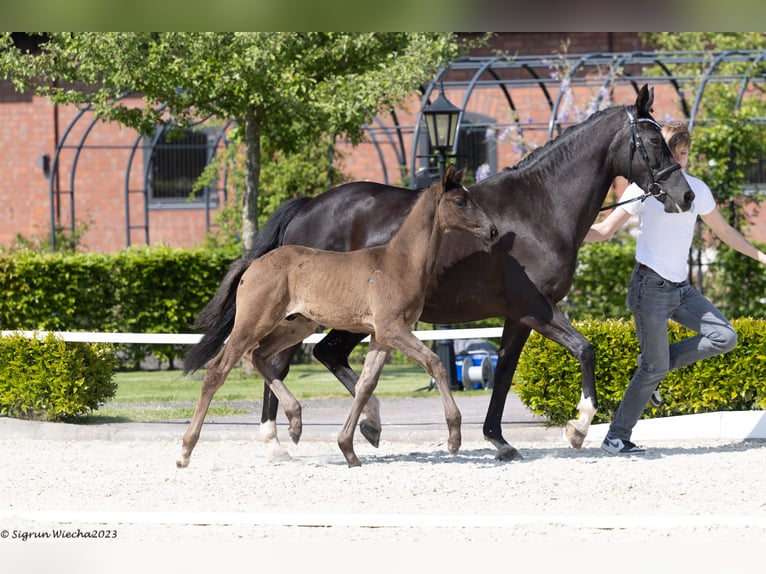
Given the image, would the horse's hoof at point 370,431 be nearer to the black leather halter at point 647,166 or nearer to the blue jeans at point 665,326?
the blue jeans at point 665,326

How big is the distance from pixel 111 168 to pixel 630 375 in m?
18.0

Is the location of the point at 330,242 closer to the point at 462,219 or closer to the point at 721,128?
the point at 462,219

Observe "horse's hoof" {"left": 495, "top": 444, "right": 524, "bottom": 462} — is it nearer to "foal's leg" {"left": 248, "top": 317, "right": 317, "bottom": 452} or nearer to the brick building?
"foal's leg" {"left": 248, "top": 317, "right": 317, "bottom": 452}

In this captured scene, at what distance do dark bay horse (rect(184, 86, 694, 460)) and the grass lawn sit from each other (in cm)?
306

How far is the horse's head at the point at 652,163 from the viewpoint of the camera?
709 centimetres

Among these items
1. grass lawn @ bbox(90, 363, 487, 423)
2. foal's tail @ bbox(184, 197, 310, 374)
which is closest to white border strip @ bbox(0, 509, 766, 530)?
foal's tail @ bbox(184, 197, 310, 374)

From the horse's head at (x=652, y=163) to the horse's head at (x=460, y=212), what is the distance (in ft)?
3.47

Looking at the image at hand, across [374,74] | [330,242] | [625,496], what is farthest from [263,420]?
[374,74]

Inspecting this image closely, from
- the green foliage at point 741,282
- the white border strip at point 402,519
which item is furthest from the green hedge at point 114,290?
the white border strip at point 402,519

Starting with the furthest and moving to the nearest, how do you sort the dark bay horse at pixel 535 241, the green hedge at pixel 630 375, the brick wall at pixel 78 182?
the brick wall at pixel 78 182 < the green hedge at pixel 630 375 < the dark bay horse at pixel 535 241

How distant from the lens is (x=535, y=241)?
294 inches

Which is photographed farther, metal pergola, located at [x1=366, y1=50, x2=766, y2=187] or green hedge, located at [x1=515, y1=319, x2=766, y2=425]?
metal pergola, located at [x1=366, y1=50, x2=766, y2=187]

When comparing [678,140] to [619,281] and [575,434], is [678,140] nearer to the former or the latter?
[575,434]

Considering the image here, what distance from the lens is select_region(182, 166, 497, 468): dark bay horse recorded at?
7.04 m
